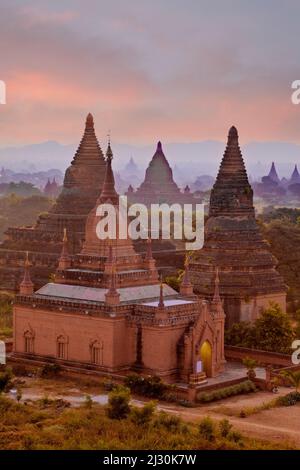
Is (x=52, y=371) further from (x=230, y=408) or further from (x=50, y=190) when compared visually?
(x=50, y=190)

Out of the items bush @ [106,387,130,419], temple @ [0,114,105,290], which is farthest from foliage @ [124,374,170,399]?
temple @ [0,114,105,290]

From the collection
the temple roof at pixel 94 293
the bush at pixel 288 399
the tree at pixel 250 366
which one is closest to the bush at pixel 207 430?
the bush at pixel 288 399

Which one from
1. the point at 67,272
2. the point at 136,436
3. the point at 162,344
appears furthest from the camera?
the point at 67,272

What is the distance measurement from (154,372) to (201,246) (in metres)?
11.4

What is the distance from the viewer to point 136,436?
30.5 metres

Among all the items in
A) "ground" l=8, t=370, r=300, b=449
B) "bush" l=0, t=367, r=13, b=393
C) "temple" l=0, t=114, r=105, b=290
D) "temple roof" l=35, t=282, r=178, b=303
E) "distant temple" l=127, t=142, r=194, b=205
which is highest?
"distant temple" l=127, t=142, r=194, b=205

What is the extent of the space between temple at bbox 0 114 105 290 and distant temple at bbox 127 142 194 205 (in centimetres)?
2536

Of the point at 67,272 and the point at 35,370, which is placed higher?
the point at 67,272

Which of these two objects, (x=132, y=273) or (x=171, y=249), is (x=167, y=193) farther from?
(x=132, y=273)

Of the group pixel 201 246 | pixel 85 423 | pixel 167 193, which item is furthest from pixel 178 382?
pixel 167 193

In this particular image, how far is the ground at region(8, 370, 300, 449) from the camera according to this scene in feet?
107

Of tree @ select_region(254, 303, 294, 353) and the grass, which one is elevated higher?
tree @ select_region(254, 303, 294, 353)

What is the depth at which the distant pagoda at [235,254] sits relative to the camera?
46.7 m

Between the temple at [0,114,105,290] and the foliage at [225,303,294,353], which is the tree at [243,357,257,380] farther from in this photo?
the temple at [0,114,105,290]
